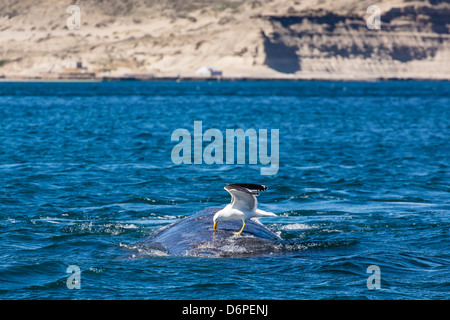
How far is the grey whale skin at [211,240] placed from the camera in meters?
15.5

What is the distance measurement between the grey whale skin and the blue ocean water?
1.21 feet

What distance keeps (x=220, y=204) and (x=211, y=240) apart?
802 centimetres

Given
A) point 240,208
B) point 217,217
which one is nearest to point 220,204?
point 217,217

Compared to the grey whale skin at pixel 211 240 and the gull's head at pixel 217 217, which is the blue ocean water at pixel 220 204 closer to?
the grey whale skin at pixel 211 240

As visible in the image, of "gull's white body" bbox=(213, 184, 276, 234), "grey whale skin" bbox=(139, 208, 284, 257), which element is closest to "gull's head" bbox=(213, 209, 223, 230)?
"gull's white body" bbox=(213, 184, 276, 234)

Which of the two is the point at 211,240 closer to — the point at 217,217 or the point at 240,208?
the point at 217,217

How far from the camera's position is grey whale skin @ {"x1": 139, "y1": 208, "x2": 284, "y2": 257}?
1548 centimetres

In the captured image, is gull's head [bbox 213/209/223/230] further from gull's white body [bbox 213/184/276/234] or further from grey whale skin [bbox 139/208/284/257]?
grey whale skin [bbox 139/208/284/257]

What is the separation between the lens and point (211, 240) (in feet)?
51.7

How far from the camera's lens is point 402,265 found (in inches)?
609
